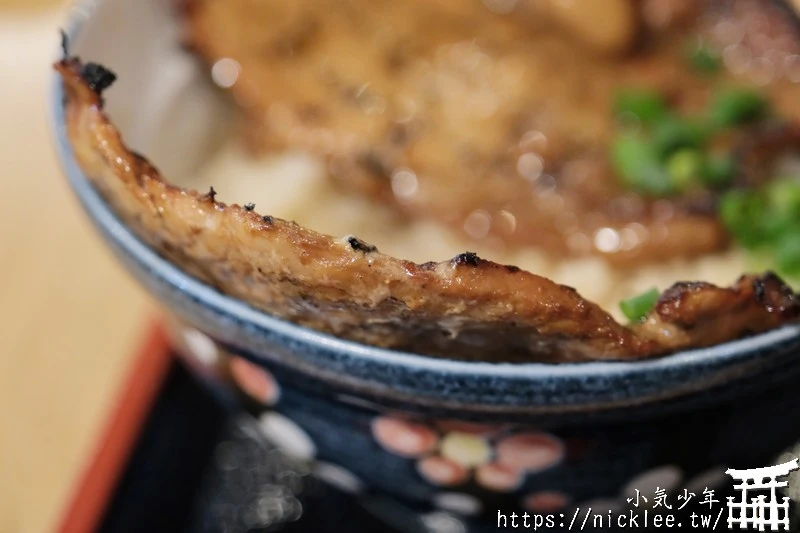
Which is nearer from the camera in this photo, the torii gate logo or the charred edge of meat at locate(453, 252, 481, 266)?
the charred edge of meat at locate(453, 252, 481, 266)

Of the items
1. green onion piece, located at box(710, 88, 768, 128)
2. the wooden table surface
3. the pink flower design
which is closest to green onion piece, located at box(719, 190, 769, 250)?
green onion piece, located at box(710, 88, 768, 128)

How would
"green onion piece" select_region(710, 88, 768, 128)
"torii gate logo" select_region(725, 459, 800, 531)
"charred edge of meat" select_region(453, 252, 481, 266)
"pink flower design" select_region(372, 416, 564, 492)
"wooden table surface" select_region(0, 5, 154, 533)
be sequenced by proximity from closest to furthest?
"charred edge of meat" select_region(453, 252, 481, 266) → "pink flower design" select_region(372, 416, 564, 492) → "torii gate logo" select_region(725, 459, 800, 531) → "green onion piece" select_region(710, 88, 768, 128) → "wooden table surface" select_region(0, 5, 154, 533)

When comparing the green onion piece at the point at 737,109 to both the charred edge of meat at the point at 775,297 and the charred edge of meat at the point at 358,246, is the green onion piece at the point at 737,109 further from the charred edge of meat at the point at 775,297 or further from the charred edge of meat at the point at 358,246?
the charred edge of meat at the point at 358,246

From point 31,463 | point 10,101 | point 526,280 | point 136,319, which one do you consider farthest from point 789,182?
point 10,101

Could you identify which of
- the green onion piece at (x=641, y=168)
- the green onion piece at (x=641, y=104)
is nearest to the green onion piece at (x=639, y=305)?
the green onion piece at (x=641, y=168)

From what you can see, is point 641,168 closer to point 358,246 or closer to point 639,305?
point 639,305

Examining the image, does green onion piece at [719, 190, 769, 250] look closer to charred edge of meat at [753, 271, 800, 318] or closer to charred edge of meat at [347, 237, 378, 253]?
charred edge of meat at [753, 271, 800, 318]
